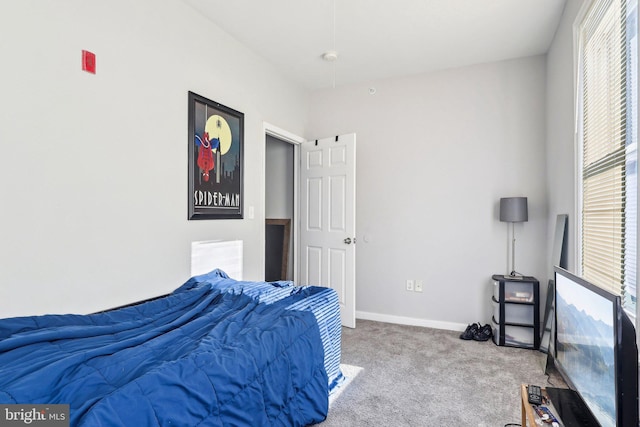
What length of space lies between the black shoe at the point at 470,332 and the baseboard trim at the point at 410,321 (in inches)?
6.8

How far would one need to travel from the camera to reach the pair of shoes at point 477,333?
348 cm

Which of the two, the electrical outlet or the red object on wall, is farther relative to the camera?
the electrical outlet

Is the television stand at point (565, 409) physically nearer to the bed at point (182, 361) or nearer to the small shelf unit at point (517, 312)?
the bed at point (182, 361)

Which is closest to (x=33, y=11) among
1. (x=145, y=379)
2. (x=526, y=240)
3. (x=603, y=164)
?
(x=145, y=379)

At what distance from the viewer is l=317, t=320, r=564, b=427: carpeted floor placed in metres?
2.12

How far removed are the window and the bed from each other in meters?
1.58

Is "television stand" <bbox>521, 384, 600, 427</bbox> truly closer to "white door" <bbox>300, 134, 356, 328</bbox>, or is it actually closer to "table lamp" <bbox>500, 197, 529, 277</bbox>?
"table lamp" <bbox>500, 197, 529, 277</bbox>

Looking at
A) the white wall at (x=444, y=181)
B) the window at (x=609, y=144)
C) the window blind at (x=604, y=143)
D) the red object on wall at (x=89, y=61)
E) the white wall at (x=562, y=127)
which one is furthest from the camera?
the white wall at (x=444, y=181)

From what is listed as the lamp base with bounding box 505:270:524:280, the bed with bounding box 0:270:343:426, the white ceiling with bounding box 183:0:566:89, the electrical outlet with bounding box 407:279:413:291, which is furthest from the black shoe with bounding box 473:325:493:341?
the white ceiling with bounding box 183:0:566:89

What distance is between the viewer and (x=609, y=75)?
1.93m

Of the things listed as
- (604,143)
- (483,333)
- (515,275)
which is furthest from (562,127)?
(483,333)

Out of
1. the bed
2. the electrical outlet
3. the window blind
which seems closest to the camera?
the bed

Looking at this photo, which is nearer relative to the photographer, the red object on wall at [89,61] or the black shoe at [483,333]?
the red object on wall at [89,61]

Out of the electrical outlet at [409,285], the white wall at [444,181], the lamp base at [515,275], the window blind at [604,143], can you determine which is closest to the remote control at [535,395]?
the window blind at [604,143]
